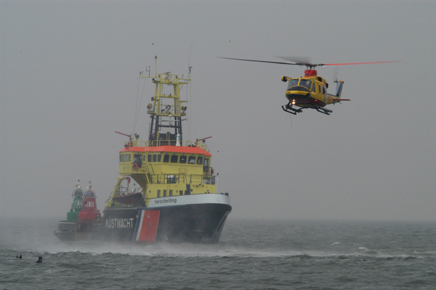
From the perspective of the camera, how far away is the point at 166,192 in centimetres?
4450

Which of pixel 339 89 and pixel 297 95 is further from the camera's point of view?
pixel 339 89

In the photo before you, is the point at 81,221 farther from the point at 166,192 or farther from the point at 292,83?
the point at 292,83

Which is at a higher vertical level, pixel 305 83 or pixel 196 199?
pixel 305 83

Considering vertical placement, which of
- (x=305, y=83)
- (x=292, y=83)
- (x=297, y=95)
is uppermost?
(x=292, y=83)

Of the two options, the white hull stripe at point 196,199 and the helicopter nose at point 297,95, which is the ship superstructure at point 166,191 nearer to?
the white hull stripe at point 196,199

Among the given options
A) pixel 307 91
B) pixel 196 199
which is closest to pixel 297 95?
pixel 307 91

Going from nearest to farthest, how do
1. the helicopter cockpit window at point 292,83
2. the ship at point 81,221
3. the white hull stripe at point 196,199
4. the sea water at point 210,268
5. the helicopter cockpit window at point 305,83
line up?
the sea water at point 210,268, the helicopter cockpit window at point 305,83, the helicopter cockpit window at point 292,83, the white hull stripe at point 196,199, the ship at point 81,221

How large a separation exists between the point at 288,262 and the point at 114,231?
1807 centimetres

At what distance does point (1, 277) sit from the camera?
1241 inches

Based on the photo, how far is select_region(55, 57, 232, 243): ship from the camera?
136 ft

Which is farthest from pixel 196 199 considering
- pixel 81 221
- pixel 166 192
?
pixel 81 221

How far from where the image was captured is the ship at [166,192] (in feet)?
136

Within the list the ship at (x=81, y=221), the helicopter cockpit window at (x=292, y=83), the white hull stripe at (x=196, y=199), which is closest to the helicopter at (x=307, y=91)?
the helicopter cockpit window at (x=292, y=83)

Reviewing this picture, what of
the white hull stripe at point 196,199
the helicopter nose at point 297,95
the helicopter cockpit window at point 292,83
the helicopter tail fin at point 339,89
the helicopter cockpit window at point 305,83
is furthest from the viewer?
the white hull stripe at point 196,199
